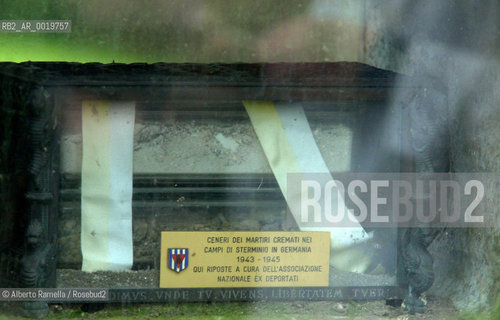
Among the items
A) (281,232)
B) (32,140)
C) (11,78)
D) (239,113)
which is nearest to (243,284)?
(281,232)

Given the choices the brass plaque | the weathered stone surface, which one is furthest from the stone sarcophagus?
the weathered stone surface

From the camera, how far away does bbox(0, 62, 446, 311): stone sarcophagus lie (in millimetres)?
2260

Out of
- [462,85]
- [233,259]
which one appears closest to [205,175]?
[233,259]

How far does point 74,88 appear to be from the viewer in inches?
87.6

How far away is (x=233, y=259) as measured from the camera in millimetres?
2299

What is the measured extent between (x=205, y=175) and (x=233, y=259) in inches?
10.9

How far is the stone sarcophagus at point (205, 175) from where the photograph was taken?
226 cm

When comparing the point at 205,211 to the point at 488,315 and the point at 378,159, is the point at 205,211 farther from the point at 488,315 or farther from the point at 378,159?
the point at 488,315

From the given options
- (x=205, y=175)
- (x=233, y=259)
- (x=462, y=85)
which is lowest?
(x=233, y=259)

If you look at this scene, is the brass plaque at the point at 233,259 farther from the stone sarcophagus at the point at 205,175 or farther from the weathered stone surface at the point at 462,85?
the weathered stone surface at the point at 462,85

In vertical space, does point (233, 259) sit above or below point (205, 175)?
below

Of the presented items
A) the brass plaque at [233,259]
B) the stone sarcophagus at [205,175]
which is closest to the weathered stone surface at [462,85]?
the stone sarcophagus at [205,175]

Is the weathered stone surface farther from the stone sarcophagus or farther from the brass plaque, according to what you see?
the brass plaque

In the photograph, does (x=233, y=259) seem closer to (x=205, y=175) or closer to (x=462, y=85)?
(x=205, y=175)
